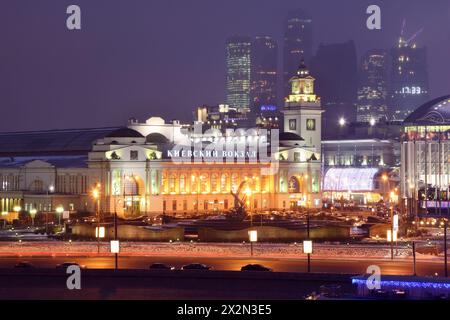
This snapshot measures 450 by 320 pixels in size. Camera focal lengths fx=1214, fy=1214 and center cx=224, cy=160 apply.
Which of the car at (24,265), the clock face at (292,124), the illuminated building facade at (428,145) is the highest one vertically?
the clock face at (292,124)

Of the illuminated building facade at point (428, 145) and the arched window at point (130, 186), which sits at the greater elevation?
the illuminated building facade at point (428, 145)

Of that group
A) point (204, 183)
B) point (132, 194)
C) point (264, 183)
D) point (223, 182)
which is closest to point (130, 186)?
point (132, 194)

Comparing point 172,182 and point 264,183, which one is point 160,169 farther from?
point 264,183

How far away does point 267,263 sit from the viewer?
76.7 metres

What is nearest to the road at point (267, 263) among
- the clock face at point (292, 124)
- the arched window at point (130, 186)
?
the arched window at point (130, 186)

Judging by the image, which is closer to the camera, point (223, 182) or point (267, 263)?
point (267, 263)

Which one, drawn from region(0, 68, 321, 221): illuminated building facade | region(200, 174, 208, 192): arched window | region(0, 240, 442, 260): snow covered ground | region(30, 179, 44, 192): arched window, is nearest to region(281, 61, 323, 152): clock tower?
region(0, 68, 321, 221): illuminated building facade

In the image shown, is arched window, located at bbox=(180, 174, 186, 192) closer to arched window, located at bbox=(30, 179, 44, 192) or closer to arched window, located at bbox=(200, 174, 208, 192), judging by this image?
arched window, located at bbox=(200, 174, 208, 192)

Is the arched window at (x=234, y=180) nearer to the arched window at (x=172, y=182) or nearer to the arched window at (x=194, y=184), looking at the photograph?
the arched window at (x=194, y=184)

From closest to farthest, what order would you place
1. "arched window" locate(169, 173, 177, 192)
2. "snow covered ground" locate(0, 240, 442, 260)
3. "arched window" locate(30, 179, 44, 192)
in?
"snow covered ground" locate(0, 240, 442, 260) < "arched window" locate(169, 173, 177, 192) < "arched window" locate(30, 179, 44, 192)

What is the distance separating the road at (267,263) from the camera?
71.8 meters

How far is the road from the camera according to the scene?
236ft
